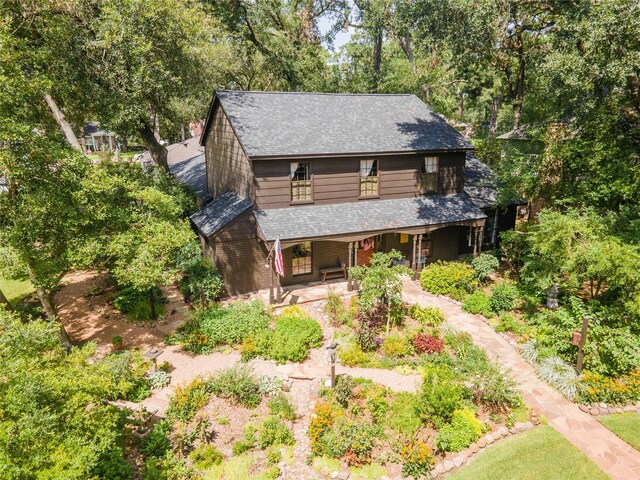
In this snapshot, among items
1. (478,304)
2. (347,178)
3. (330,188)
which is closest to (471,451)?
(478,304)

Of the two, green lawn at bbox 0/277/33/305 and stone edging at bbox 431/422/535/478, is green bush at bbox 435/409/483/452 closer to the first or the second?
stone edging at bbox 431/422/535/478

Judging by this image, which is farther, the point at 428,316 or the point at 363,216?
the point at 363,216

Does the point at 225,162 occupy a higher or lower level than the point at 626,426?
higher

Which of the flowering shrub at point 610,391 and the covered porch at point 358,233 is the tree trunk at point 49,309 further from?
the flowering shrub at point 610,391

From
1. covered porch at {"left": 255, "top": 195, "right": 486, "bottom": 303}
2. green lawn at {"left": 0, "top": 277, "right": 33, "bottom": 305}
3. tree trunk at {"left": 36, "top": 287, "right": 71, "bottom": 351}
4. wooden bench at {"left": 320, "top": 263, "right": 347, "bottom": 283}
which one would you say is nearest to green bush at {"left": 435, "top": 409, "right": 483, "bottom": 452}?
covered porch at {"left": 255, "top": 195, "right": 486, "bottom": 303}

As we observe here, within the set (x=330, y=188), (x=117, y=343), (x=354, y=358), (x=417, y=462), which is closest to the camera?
(x=417, y=462)

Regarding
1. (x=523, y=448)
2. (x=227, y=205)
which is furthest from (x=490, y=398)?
(x=227, y=205)

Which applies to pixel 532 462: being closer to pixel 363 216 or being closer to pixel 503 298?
pixel 503 298

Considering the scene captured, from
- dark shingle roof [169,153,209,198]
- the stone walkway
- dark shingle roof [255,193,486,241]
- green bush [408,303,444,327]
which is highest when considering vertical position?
dark shingle roof [169,153,209,198]
